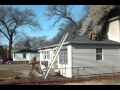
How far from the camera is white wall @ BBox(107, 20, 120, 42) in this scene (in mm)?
22641

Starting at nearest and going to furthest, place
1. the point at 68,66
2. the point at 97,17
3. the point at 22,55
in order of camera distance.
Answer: the point at 68,66 → the point at 97,17 → the point at 22,55

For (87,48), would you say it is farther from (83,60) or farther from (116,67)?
(116,67)

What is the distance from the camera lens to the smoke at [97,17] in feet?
80.5

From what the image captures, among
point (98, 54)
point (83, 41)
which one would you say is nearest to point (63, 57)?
point (83, 41)

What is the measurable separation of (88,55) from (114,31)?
385 centimetres

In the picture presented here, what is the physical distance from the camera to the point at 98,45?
838 inches

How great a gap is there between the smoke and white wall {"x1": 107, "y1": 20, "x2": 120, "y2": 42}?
0.96m

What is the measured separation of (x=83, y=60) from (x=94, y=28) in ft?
18.7

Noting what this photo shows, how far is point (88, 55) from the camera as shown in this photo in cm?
2083

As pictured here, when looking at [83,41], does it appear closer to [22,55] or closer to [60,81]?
[60,81]

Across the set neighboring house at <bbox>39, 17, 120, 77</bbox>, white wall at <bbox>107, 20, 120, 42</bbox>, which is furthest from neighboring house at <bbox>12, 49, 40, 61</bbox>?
neighboring house at <bbox>39, 17, 120, 77</bbox>
